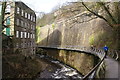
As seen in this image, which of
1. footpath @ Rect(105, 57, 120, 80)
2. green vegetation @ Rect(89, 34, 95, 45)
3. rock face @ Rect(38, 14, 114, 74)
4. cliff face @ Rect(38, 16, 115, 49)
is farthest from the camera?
green vegetation @ Rect(89, 34, 95, 45)

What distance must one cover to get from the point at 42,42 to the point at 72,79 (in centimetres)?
3623

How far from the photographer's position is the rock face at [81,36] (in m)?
22.9

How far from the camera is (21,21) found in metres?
27.1

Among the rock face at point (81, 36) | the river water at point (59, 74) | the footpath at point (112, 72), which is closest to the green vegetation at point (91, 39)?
the rock face at point (81, 36)

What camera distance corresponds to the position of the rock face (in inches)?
902

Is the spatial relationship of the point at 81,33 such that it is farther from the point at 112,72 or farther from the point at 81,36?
the point at 112,72

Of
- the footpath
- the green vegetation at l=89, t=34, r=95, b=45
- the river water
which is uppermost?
the green vegetation at l=89, t=34, r=95, b=45

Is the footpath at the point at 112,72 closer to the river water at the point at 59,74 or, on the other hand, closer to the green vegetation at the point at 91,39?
the river water at the point at 59,74

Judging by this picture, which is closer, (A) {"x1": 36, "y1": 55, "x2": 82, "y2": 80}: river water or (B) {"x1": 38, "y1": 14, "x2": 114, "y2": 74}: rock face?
(A) {"x1": 36, "y1": 55, "x2": 82, "y2": 80}: river water

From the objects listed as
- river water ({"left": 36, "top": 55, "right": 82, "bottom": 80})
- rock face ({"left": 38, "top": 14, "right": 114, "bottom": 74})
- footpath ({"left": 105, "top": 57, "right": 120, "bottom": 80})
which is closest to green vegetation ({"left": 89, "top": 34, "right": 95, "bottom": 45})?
rock face ({"left": 38, "top": 14, "right": 114, "bottom": 74})

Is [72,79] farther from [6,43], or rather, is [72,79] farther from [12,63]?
[6,43]

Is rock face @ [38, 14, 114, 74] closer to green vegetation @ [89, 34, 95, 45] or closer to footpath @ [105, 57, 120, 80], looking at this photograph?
green vegetation @ [89, 34, 95, 45]

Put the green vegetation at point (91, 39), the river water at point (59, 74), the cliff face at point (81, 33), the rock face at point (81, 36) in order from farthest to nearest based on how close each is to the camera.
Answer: the green vegetation at point (91, 39) → the cliff face at point (81, 33) → the rock face at point (81, 36) → the river water at point (59, 74)

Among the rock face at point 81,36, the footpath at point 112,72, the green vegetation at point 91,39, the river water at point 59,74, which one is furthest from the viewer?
the green vegetation at point 91,39
